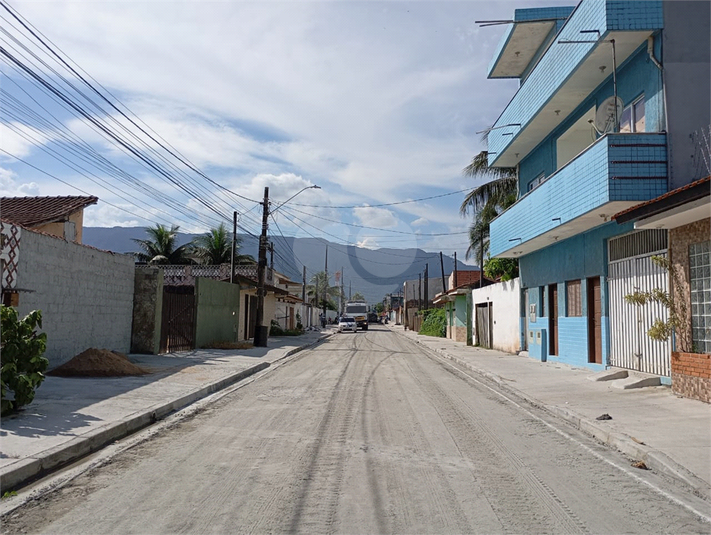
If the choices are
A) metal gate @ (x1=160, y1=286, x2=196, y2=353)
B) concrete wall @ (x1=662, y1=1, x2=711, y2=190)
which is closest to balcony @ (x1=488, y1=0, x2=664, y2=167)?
concrete wall @ (x1=662, y1=1, x2=711, y2=190)

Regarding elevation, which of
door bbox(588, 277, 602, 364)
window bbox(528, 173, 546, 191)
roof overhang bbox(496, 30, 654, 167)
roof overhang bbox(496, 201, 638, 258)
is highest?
roof overhang bbox(496, 30, 654, 167)

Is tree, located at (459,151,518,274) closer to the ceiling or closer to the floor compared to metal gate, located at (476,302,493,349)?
closer to the ceiling

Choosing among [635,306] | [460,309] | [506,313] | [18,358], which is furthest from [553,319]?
[460,309]

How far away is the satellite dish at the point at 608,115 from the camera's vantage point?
45.3ft

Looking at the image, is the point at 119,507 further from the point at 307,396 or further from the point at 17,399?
the point at 307,396

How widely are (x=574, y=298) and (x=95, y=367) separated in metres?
13.1

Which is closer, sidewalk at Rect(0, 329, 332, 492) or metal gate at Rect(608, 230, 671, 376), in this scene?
sidewalk at Rect(0, 329, 332, 492)

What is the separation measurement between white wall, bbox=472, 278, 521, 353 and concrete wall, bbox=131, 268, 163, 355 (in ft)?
43.9

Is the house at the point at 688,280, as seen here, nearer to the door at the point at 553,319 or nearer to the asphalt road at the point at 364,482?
the asphalt road at the point at 364,482

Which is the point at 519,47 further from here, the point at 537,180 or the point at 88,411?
the point at 88,411

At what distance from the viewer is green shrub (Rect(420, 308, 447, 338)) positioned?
4781 centimetres

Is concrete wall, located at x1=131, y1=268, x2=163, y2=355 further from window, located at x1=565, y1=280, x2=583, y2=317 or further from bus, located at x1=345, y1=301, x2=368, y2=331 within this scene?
bus, located at x1=345, y1=301, x2=368, y2=331

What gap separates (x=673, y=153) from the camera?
480 inches

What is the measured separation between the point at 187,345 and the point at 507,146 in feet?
45.4
